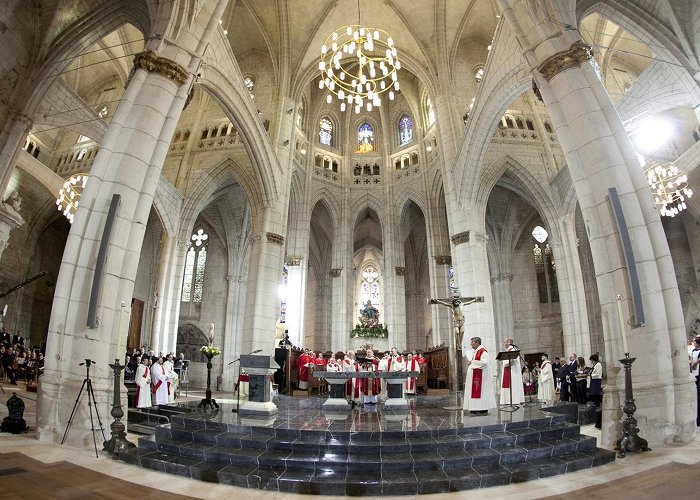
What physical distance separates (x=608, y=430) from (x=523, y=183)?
15.6 meters

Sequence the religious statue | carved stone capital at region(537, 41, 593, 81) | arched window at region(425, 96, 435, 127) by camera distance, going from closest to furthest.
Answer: carved stone capital at region(537, 41, 593, 81) < arched window at region(425, 96, 435, 127) < the religious statue

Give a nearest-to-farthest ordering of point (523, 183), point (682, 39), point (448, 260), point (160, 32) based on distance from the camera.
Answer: point (160, 32) → point (682, 39) → point (523, 183) → point (448, 260)

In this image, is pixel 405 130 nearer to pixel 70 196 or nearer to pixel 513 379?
pixel 70 196

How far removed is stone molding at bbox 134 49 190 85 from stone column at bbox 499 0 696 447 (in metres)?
8.41

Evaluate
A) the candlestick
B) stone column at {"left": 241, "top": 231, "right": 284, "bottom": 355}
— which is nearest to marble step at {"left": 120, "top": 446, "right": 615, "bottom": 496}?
the candlestick

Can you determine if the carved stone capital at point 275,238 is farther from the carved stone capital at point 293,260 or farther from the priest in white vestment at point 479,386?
the priest in white vestment at point 479,386

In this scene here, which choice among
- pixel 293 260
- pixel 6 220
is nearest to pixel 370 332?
pixel 293 260

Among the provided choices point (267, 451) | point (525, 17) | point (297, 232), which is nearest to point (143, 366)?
point (267, 451)

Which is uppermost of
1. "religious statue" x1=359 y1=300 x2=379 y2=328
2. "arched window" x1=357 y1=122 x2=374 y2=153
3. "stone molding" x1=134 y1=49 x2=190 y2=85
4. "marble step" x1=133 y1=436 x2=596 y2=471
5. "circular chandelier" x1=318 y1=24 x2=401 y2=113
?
"arched window" x1=357 y1=122 x2=374 y2=153

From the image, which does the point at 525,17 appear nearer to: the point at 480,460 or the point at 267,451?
the point at 480,460

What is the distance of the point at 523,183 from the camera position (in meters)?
20.6

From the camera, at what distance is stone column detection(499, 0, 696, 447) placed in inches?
270

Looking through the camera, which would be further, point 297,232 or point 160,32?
point 297,232

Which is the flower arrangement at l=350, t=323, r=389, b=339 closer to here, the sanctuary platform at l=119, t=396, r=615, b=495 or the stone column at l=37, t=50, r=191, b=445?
the sanctuary platform at l=119, t=396, r=615, b=495
